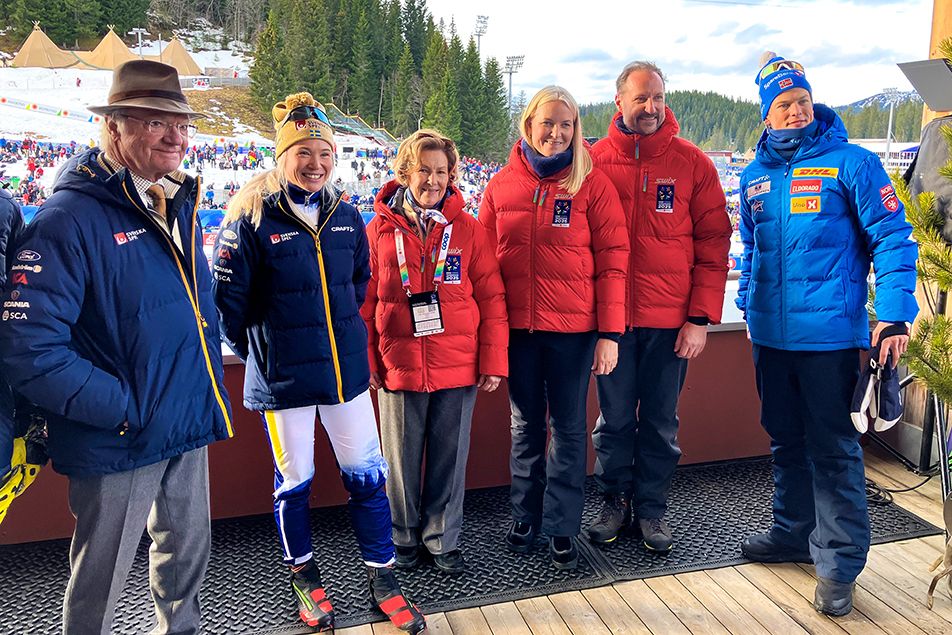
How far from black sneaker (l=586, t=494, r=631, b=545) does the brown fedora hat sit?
2.06 m

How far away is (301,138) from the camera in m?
2.05

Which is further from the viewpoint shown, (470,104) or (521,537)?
(470,104)

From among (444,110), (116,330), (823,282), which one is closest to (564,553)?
(823,282)

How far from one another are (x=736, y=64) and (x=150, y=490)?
10.8 ft

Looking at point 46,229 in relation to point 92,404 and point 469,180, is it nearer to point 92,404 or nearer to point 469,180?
point 92,404

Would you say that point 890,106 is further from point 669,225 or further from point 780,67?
point 669,225

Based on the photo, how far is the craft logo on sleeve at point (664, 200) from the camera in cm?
252

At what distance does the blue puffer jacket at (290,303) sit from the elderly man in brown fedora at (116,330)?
27cm

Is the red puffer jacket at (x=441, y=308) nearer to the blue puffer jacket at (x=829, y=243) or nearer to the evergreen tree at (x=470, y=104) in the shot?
the evergreen tree at (x=470, y=104)

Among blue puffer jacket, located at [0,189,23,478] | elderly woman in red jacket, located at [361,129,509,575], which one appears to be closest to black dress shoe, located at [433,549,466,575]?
elderly woman in red jacket, located at [361,129,509,575]

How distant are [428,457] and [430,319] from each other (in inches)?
20.9

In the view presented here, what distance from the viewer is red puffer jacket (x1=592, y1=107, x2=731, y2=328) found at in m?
2.53

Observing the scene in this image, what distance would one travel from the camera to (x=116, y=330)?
1.57 meters

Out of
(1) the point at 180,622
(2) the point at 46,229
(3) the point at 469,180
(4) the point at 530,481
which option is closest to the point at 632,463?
(4) the point at 530,481
